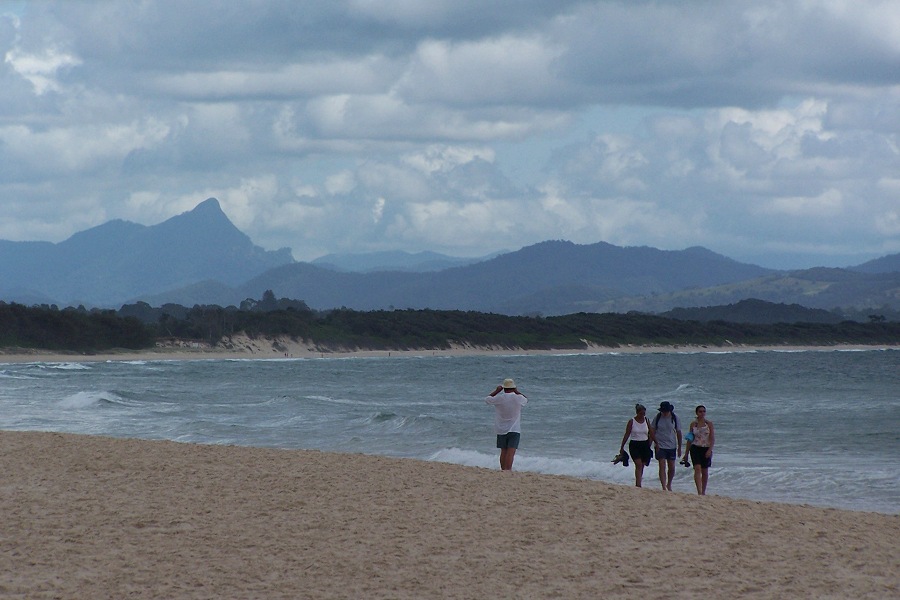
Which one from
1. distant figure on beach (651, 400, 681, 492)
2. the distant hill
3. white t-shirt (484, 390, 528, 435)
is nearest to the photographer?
distant figure on beach (651, 400, 681, 492)

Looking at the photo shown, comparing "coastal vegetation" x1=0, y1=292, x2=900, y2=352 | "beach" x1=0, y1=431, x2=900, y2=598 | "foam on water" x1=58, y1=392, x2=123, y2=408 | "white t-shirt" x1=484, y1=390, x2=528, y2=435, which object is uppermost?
"coastal vegetation" x1=0, y1=292, x2=900, y2=352

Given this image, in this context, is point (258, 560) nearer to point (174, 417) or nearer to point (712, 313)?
point (174, 417)

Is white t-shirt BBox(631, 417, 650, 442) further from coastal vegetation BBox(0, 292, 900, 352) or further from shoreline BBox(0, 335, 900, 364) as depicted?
coastal vegetation BBox(0, 292, 900, 352)

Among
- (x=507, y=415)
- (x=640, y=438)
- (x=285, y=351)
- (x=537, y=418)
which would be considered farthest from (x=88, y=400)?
(x=285, y=351)

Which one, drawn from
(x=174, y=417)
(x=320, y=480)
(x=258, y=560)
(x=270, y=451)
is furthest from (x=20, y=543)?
(x=174, y=417)

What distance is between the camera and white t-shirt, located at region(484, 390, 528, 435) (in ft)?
48.3

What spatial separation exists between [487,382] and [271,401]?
21.9 metres

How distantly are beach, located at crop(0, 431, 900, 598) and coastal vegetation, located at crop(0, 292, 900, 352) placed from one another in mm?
80745

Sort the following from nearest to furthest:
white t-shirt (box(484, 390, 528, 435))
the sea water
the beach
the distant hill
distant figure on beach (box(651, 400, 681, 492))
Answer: the beach < distant figure on beach (box(651, 400, 681, 492)) < white t-shirt (box(484, 390, 528, 435)) < the sea water < the distant hill

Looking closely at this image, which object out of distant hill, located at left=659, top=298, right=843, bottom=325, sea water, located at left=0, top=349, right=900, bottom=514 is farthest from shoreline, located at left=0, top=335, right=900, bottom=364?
distant hill, located at left=659, top=298, right=843, bottom=325

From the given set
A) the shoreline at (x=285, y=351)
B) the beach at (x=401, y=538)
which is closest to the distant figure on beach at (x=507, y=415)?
the beach at (x=401, y=538)

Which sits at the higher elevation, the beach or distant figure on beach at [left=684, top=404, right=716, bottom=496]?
distant figure on beach at [left=684, top=404, right=716, bottom=496]

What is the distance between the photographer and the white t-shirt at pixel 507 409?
14.7 m

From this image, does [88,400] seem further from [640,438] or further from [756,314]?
[756,314]
